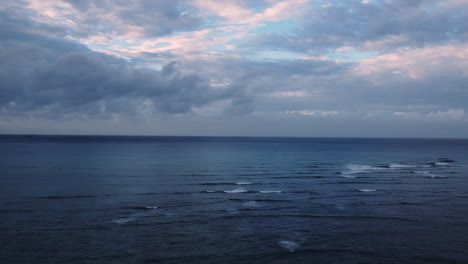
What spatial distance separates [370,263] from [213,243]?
41.2 feet

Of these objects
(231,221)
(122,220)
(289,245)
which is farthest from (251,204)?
(122,220)

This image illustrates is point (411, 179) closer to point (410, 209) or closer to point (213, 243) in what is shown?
point (410, 209)

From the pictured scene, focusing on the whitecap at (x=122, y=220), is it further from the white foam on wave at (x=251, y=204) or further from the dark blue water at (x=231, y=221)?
the white foam on wave at (x=251, y=204)

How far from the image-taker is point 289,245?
26703 mm

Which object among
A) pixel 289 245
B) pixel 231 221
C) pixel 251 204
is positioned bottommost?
pixel 289 245

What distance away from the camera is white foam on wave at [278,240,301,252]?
26055 mm

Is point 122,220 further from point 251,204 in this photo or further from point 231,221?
point 251,204

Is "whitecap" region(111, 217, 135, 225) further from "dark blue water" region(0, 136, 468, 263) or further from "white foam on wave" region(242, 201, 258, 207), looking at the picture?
"white foam on wave" region(242, 201, 258, 207)

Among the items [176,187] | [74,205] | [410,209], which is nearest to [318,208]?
[410,209]

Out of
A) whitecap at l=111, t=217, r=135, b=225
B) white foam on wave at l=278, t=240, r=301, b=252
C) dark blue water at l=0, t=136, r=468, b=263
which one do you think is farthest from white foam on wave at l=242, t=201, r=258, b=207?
whitecap at l=111, t=217, r=135, b=225

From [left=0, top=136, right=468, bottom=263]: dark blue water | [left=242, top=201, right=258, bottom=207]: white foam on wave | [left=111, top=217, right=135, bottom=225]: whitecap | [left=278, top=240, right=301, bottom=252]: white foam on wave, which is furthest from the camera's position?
[left=242, top=201, right=258, bottom=207]: white foam on wave

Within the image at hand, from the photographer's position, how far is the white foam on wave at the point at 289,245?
85.5 feet

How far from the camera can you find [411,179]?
60.8 m

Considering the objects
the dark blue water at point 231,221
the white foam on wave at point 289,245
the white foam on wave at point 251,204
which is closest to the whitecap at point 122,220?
the dark blue water at point 231,221
